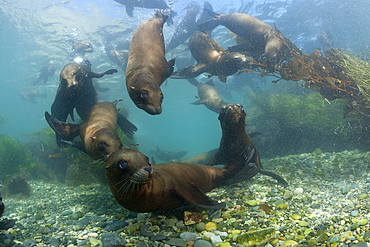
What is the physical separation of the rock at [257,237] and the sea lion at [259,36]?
496 cm

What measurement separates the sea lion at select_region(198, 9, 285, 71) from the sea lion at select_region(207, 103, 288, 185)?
2.45m

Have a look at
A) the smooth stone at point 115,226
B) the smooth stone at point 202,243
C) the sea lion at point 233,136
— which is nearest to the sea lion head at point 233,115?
the sea lion at point 233,136

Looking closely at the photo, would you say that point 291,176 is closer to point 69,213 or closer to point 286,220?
point 286,220

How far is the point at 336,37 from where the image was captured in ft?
65.4

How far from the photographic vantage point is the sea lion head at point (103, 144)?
359 cm

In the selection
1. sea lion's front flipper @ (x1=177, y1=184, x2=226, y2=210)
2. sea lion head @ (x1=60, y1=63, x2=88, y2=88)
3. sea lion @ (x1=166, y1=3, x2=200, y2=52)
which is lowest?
sea lion's front flipper @ (x1=177, y1=184, x2=226, y2=210)

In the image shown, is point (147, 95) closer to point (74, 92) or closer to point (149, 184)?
point (149, 184)

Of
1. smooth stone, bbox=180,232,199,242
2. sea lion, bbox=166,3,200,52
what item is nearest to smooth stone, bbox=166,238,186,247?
smooth stone, bbox=180,232,199,242

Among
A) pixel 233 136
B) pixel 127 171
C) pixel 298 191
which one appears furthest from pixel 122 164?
pixel 233 136

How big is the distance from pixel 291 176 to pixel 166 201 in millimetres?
3557

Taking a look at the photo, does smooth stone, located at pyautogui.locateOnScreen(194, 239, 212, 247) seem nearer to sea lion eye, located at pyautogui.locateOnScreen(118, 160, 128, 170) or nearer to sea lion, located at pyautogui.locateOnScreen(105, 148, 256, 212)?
sea lion, located at pyautogui.locateOnScreen(105, 148, 256, 212)

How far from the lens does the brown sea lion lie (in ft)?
12.0

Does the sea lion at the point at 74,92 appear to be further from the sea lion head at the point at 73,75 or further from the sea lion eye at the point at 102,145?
the sea lion eye at the point at 102,145

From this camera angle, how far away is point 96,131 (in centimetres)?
402
